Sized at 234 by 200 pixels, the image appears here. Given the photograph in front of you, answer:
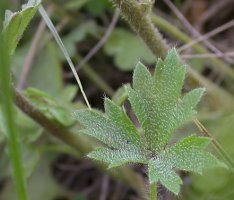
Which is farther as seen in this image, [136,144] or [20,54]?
[20,54]

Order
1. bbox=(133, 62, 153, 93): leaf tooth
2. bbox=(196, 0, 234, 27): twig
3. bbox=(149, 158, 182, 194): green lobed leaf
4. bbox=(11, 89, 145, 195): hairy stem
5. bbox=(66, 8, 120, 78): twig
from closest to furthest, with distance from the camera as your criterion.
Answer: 1. bbox=(149, 158, 182, 194): green lobed leaf
2. bbox=(133, 62, 153, 93): leaf tooth
3. bbox=(11, 89, 145, 195): hairy stem
4. bbox=(66, 8, 120, 78): twig
5. bbox=(196, 0, 234, 27): twig

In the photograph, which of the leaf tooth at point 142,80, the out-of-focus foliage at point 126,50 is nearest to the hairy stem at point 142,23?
the leaf tooth at point 142,80

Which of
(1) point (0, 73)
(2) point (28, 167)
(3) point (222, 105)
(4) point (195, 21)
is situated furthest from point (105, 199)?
(1) point (0, 73)

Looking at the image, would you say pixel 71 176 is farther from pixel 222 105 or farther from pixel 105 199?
pixel 222 105

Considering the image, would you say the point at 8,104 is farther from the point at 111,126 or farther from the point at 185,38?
the point at 185,38

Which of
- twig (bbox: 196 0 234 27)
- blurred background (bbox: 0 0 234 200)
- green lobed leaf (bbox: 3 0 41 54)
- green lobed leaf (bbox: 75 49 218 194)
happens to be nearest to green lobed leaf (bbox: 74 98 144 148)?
green lobed leaf (bbox: 75 49 218 194)

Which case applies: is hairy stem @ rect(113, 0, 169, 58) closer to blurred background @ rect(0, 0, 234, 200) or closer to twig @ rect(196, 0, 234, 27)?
blurred background @ rect(0, 0, 234, 200)

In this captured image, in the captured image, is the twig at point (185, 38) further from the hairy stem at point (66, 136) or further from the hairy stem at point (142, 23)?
the hairy stem at point (66, 136)
